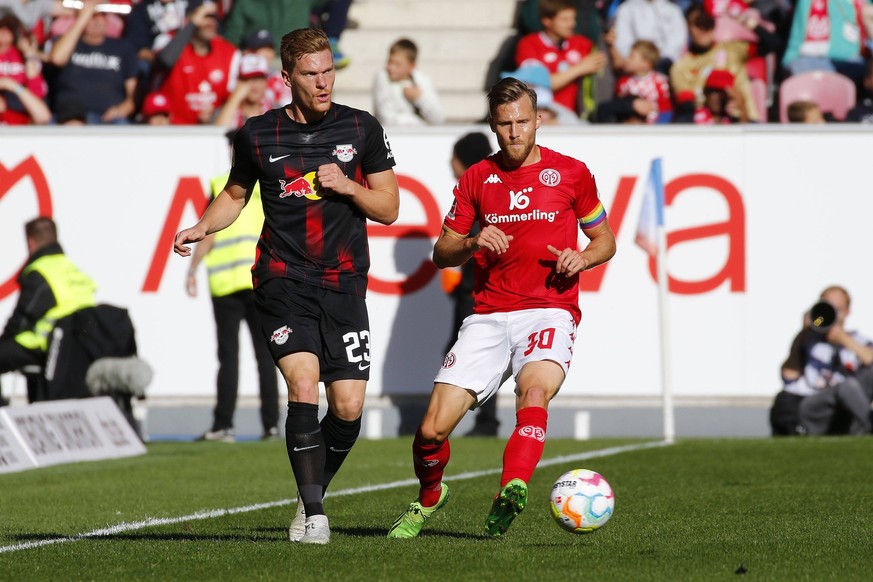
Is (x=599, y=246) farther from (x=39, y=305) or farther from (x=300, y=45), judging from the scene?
(x=39, y=305)

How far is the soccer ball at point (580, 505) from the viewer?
6727mm

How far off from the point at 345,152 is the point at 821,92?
37.3 feet

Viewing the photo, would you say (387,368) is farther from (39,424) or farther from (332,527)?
(332,527)

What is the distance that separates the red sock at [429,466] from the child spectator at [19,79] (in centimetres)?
1155

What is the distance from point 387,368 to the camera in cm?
1559

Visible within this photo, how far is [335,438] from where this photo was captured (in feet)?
24.1

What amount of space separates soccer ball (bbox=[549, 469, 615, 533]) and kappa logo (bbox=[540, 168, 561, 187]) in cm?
143

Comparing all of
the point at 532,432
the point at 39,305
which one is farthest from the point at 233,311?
the point at 532,432

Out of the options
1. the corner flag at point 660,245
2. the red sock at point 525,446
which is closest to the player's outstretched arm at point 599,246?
the red sock at point 525,446

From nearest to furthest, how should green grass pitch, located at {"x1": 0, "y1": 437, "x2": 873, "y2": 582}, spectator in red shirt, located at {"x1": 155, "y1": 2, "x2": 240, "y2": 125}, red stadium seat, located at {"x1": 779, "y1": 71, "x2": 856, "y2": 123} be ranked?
green grass pitch, located at {"x1": 0, "y1": 437, "x2": 873, "y2": 582} → red stadium seat, located at {"x1": 779, "y1": 71, "x2": 856, "y2": 123} → spectator in red shirt, located at {"x1": 155, "y1": 2, "x2": 240, "y2": 125}

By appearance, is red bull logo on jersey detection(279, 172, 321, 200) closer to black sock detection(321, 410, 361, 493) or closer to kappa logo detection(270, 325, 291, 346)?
kappa logo detection(270, 325, 291, 346)

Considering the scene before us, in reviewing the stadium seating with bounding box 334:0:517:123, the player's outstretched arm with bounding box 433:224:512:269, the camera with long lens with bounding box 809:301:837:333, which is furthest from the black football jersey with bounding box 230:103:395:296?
the stadium seating with bounding box 334:0:517:123

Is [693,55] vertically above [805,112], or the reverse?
[693,55]

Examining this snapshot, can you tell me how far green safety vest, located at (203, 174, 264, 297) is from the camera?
46.3ft
